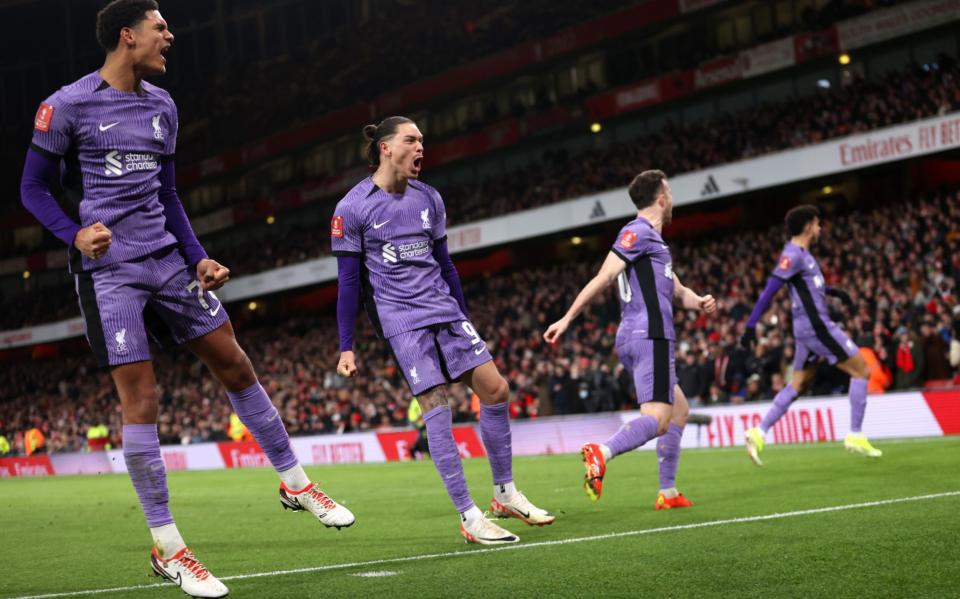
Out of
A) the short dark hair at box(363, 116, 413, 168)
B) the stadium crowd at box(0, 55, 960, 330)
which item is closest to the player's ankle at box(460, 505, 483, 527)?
the short dark hair at box(363, 116, 413, 168)

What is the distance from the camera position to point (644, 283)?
806 cm

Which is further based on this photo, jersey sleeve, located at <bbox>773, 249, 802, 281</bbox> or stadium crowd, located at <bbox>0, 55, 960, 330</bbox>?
stadium crowd, located at <bbox>0, 55, 960, 330</bbox>

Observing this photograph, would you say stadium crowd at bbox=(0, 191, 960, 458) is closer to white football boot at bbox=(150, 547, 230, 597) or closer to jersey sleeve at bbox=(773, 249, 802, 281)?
jersey sleeve at bbox=(773, 249, 802, 281)

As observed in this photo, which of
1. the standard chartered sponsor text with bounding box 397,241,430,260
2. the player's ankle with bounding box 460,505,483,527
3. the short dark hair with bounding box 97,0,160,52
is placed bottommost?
the player's ankle with bounding box 460,505,483,527

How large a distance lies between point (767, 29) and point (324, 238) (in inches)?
752

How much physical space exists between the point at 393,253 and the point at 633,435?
7.11 ft

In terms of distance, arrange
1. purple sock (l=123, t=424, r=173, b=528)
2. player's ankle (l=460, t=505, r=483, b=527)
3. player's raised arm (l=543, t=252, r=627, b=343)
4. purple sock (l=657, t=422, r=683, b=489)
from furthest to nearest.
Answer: purple sock (l=657, t=422, r=683, b=489), player's raised arm (l=543, t=252, r=627, b=343), player's ankle (l=460, t=505, r=483, b=527), purple sock (l=123, t=424, r=173, b=528)

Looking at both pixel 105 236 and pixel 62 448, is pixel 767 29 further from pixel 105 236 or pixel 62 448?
pixel 105 236

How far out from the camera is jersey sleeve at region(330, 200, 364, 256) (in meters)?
6.71

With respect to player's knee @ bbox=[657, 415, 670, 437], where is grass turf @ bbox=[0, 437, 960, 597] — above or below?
below

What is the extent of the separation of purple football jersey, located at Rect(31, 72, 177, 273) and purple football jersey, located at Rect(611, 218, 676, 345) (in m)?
3.72

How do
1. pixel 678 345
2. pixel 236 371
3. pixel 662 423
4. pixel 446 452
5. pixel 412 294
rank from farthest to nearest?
pixel 678 345 → pixel 662 423 → pixel 412 294 → pixel 446 452 → pixel 236 371

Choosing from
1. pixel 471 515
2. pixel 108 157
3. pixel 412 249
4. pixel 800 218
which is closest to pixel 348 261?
pixel 412 249

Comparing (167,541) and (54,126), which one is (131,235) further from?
(167,541)
